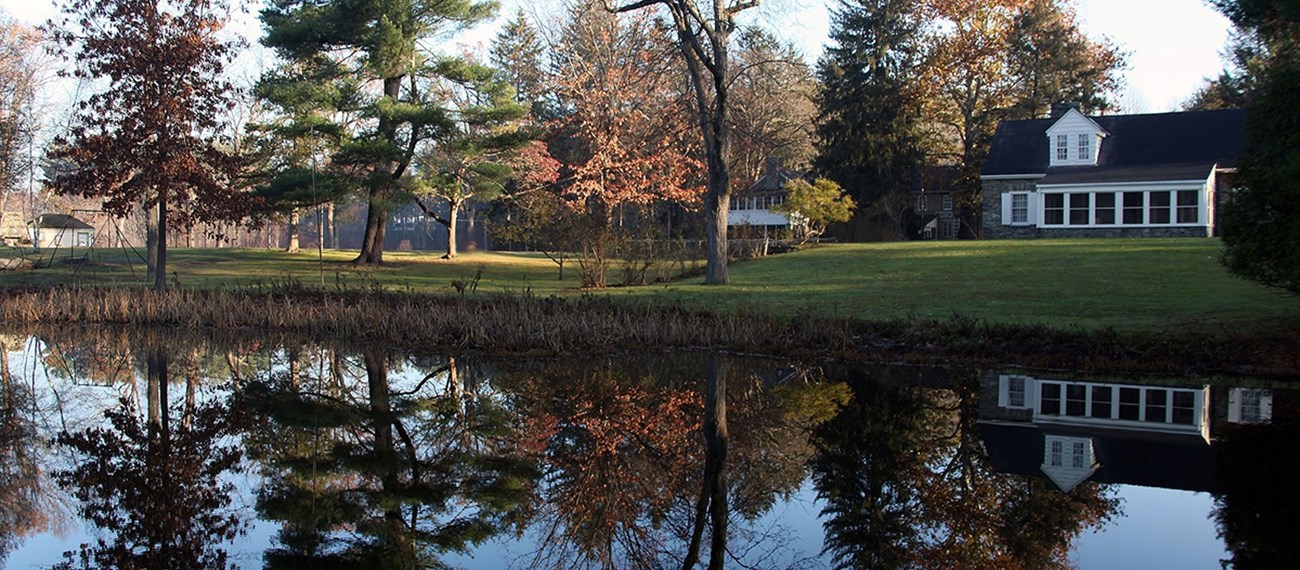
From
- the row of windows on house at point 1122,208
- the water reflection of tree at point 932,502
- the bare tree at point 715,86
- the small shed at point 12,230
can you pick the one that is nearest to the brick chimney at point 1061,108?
the row of windows on house at point 1122,208

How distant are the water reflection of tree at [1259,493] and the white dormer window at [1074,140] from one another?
1124 inches

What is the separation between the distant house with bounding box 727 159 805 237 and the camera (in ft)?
184

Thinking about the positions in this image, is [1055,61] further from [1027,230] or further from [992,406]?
[992,406]

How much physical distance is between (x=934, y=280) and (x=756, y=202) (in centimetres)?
3597

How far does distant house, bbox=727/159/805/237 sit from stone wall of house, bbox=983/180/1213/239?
1755 cm

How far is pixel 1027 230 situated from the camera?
3675 centimetres

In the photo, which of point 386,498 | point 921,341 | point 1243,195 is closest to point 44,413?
point 386,498

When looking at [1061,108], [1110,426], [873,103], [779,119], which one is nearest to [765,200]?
[779,119]

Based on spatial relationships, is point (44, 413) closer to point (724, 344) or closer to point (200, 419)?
point (200, 419)

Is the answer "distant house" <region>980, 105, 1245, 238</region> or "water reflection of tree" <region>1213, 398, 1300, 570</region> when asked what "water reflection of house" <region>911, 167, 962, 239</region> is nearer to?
"distant house" <region>980, 105, 1245, 238</region>

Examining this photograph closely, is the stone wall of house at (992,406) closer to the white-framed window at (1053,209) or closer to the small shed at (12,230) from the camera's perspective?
the white-framed window at (1053,209)

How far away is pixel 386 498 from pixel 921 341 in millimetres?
9598

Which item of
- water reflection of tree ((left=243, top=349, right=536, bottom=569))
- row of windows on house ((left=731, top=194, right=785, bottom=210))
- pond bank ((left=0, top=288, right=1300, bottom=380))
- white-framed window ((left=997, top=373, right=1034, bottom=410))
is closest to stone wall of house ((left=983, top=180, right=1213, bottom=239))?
row of windows on house ((left=731, top=194, right=785, bottom=210))

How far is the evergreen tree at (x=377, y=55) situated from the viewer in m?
28.9
